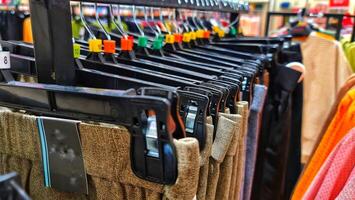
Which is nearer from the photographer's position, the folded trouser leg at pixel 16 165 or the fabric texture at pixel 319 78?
the folded trouser leg at pixel 16 165

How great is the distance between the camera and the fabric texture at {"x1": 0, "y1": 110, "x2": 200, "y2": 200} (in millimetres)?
402

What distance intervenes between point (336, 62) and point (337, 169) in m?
0.97

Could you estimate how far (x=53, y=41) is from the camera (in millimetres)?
511

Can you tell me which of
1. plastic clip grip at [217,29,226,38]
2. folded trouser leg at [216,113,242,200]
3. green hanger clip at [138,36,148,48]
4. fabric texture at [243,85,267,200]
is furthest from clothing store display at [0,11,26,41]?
folded trouser leg at [216,113,242,200]

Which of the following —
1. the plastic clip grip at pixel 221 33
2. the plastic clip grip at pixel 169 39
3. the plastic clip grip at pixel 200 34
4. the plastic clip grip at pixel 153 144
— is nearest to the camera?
the plastic clip grip at pixel 153 144

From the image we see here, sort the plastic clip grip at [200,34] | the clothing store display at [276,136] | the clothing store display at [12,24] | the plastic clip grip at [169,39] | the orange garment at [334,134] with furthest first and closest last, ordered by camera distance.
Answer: the clothing store display at [12,24] → the plastic clip grip at [200,34] → the clothing store display at [276,136] → the plastic clip grip at [169,39] → the orange garment at [334,134]

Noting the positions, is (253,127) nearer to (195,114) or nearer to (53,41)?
(195,114)

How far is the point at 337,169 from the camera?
62cm

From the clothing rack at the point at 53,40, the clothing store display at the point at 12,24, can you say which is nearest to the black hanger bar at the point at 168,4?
the clothing rack at the point at 53,40

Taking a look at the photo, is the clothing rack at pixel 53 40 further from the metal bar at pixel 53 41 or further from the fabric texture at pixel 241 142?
the fabric texture at pixel 241 142

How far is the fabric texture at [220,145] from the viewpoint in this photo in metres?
0.51

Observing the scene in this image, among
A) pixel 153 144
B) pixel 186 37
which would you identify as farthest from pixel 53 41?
pixel 186 37

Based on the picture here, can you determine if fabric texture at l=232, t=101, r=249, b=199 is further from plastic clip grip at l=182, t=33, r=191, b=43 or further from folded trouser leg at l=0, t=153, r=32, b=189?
plastic clip grip at l=182, t=33, r=191, b=43

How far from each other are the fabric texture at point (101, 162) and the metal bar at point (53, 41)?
0.10 meters
